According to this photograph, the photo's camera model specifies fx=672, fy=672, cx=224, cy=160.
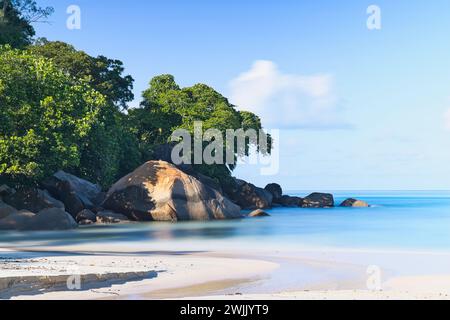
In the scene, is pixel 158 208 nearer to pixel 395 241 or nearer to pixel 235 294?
pixel 395 241

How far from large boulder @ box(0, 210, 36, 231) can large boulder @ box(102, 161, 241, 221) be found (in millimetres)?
8481

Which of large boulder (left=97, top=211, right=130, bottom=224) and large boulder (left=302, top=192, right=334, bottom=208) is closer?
large boulder (left=97, top=211, right=130, bottom=224)

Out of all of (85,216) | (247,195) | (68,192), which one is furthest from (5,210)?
(247,195)

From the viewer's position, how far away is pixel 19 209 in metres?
32.5

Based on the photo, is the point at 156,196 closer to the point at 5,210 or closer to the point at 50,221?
the point at 50,221

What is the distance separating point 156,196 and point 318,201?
119 ft

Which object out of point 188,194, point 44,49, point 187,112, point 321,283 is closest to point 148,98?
point 187,112

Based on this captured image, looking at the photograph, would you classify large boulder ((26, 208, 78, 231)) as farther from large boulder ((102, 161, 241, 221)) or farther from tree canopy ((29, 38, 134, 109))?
tree canopy ((29, 38, 134, 109))

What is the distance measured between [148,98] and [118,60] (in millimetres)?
7310

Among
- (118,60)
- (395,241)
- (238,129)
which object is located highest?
(118,60)

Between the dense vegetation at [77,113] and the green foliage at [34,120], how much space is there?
0.04 metres

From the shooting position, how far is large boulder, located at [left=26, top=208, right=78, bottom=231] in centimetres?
2942

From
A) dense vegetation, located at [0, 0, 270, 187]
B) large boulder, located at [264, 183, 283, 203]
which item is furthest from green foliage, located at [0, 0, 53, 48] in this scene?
large boulder, located at [264, 183, 283, 203]
